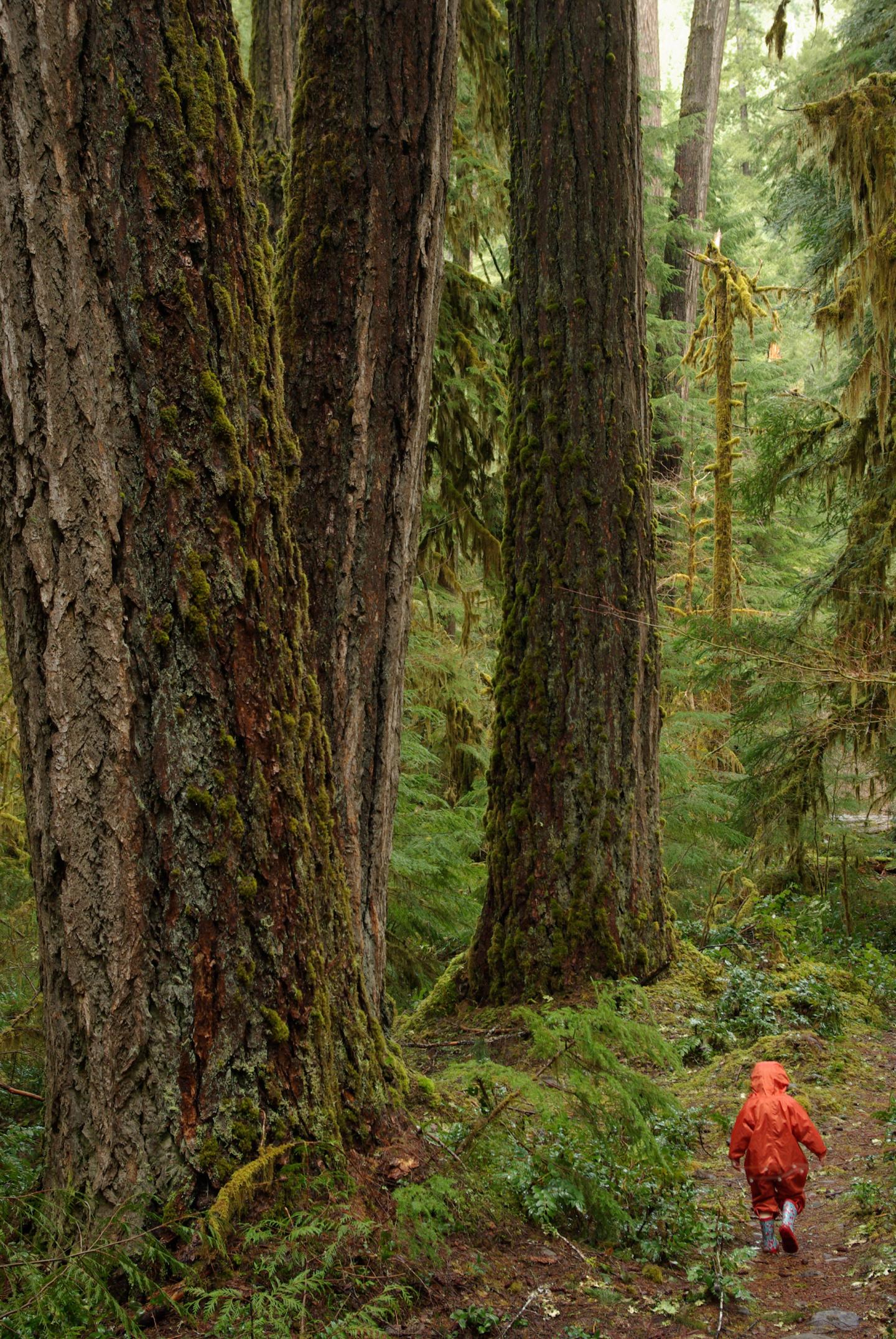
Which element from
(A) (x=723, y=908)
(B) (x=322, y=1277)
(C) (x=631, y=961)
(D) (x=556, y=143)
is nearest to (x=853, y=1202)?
(C) (x=631, y=961)

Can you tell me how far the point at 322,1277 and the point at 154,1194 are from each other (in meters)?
0.44

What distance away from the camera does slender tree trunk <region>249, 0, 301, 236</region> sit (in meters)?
7.30

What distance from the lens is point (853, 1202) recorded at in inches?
158

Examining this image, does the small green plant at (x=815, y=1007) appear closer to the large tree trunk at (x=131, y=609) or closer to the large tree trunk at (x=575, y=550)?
the large tree trunk at (x=575, y=550)

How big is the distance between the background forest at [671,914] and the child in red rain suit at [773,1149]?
20 cm

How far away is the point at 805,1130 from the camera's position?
12.8 ft

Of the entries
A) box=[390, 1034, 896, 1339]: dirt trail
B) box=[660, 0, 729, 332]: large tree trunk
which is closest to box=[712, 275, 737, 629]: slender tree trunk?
box=[660, 0, 729, 332]: large tree trunk

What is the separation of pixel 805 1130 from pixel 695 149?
16.4 meters

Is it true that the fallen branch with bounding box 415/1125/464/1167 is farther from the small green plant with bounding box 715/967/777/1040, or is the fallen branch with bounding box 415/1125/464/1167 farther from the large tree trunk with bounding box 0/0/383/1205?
the small green plant with bounding box 715/967/777/1040

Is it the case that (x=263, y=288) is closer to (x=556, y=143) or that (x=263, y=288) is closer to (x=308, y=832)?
(x=308, y=832)

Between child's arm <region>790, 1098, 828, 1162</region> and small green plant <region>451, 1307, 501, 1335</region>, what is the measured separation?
1792mm

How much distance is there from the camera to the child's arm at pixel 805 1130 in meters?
3.91

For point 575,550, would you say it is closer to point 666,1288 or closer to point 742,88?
point 666,1288

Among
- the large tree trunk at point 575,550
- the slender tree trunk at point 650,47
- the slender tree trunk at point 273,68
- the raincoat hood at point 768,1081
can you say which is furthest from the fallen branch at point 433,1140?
the slender tree trunk at point 650,47
